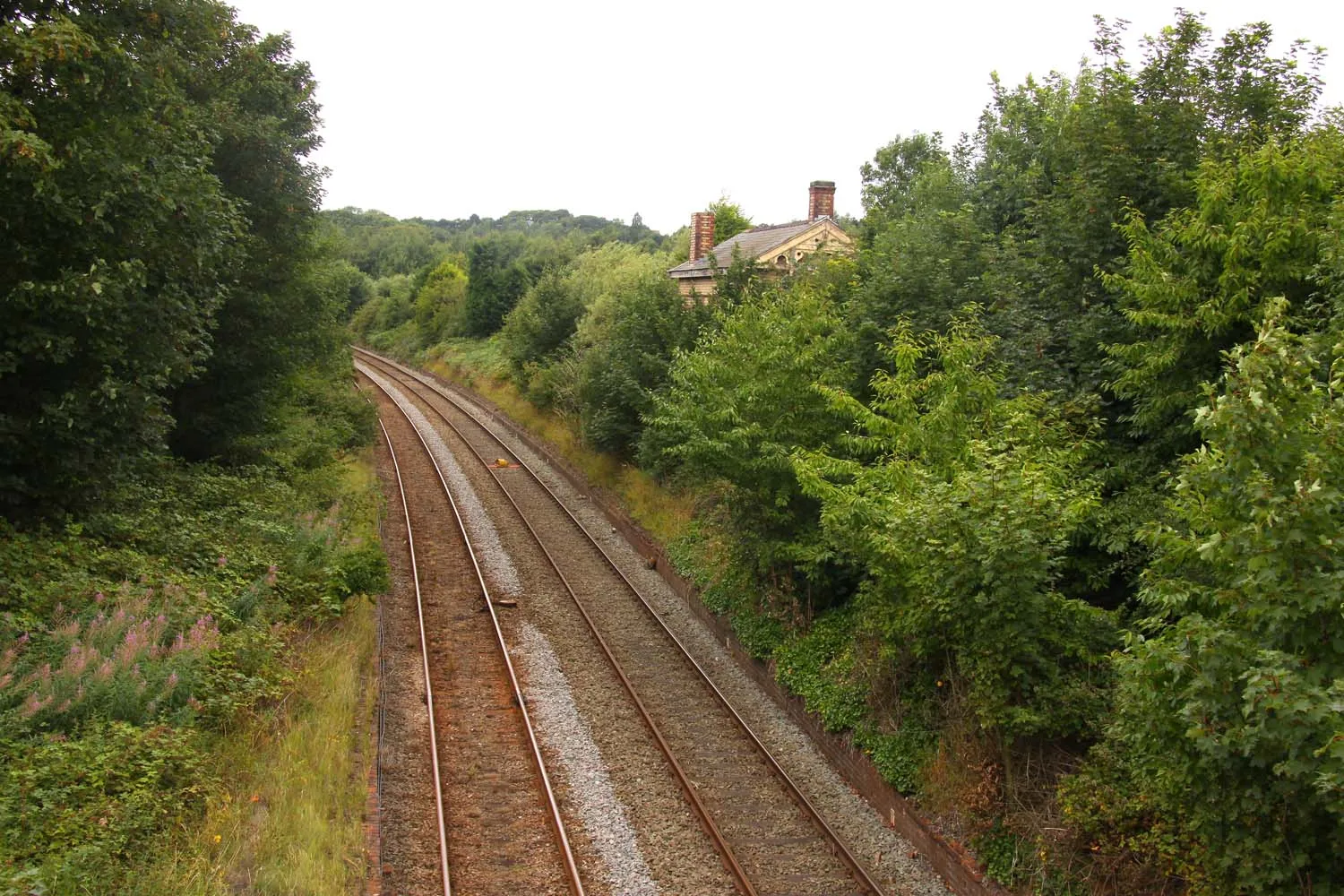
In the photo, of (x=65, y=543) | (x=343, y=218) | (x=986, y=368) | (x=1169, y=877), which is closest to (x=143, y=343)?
(x=65, y=543)

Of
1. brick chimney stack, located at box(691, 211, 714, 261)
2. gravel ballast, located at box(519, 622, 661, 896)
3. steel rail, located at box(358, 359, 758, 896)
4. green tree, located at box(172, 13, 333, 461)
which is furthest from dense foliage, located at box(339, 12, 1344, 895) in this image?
brick chimney stack, located at box(691, 211, 714, 261)

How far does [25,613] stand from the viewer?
9.94 m

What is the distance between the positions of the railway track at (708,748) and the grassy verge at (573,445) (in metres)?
1.86

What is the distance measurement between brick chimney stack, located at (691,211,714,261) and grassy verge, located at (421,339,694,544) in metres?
9.26

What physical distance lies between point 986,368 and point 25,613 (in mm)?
12433

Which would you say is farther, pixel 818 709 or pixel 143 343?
pixel 818 709

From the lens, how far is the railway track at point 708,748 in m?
10.0

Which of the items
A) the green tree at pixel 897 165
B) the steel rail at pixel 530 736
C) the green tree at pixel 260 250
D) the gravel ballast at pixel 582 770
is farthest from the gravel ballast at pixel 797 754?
the green tree at pixel 897 165

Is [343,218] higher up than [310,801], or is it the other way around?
[343,218]

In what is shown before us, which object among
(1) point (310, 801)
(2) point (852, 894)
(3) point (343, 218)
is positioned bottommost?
(2) point (852, 894)

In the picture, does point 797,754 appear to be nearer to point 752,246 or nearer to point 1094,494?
point 1094,494

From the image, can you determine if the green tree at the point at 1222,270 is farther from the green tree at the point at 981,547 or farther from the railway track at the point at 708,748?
the railway track at the point at 708,748

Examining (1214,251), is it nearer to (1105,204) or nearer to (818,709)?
(1105,204)

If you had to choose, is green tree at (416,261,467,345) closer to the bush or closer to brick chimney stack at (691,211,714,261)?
brick chimney stack at (691,211,714,261)
